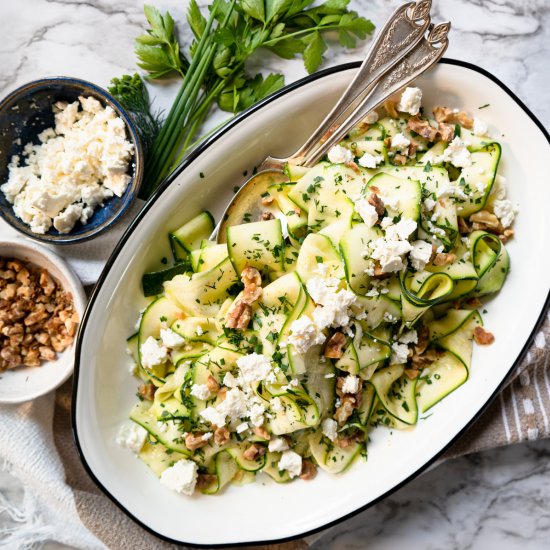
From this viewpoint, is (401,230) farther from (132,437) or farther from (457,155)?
(132,437)

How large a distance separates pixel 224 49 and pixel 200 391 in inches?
71.1

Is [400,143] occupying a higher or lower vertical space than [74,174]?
higher

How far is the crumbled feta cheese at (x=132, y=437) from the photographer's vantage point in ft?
9.25

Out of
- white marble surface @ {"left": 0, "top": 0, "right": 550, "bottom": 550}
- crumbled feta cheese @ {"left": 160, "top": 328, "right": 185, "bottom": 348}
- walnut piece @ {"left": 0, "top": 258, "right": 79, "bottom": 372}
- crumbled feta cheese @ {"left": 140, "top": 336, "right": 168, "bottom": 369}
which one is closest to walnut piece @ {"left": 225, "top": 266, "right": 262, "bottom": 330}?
crumbled feta cheese @ {"left": 160, "top": 328, "right": 185, "bottom": 348}

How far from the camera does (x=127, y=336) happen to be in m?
2.81

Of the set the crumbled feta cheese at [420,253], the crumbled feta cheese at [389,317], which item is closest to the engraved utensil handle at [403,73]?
the crumbled feta cheese at [420,253]

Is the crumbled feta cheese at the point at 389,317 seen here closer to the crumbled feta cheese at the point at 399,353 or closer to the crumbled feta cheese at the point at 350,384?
the crumbled feta cheese at the point at 399,353

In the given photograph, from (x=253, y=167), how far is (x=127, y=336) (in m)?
1.08

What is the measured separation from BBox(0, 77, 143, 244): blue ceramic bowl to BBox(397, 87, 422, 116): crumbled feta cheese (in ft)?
4.42

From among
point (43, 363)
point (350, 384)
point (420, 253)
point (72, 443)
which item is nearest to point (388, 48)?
point (420, 253)

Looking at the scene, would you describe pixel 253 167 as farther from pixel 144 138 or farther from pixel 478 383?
pixel 478 383

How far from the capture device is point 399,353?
2.75 meters

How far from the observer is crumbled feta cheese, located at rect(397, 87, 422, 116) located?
8.89ft

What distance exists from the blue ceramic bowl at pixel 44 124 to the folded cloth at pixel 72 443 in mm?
153
